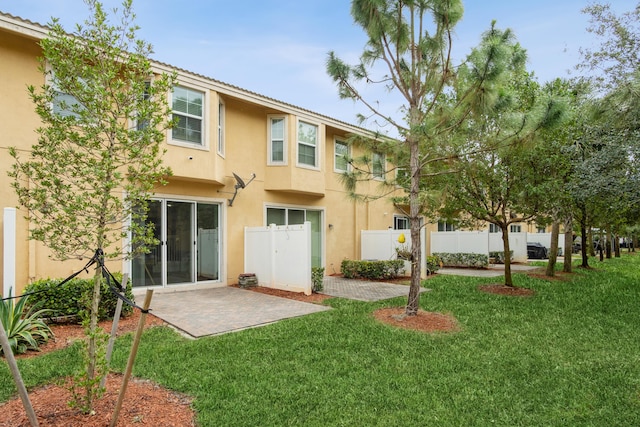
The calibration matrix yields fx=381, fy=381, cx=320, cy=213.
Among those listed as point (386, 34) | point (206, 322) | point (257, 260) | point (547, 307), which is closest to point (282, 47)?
point (386, 34)

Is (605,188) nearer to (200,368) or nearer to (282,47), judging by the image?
(200,368)

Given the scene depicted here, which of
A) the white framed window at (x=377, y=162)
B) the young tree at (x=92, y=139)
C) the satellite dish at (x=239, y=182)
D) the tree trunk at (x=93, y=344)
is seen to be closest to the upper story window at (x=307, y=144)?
the satellite dish at (x=239, y=182)

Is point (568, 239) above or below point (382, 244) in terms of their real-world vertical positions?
above

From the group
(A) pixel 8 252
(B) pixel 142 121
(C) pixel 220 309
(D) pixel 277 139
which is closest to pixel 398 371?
(B) pixel 142 121

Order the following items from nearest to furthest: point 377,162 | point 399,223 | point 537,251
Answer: point 377,162 → point 399,223 → point 537,251

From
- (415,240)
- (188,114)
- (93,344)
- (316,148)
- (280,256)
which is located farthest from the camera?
(316,148)

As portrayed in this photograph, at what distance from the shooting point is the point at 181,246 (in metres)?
10.5

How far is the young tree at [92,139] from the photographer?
3.28 metres

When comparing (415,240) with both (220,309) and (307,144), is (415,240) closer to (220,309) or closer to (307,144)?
(220,309)

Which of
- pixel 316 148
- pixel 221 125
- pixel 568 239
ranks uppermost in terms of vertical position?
pixel 221 125

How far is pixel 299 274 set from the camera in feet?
33.4

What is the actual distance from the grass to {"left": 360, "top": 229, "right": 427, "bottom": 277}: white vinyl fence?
658 cm

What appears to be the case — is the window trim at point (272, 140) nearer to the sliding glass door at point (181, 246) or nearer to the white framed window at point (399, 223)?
the sliding glass door at point (181, 246)

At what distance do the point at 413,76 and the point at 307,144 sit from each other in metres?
6.04
